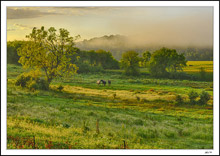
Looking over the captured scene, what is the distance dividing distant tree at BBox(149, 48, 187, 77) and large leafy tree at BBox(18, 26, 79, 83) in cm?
454

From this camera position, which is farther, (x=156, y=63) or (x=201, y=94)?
(x=156, y=63)

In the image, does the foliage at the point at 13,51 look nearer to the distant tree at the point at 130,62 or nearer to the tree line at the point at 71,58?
the tree line at the point at 71,58

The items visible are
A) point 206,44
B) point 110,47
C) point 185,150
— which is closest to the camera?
point 185,150

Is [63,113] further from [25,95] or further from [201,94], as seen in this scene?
[201,94]

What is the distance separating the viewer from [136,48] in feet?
42.0

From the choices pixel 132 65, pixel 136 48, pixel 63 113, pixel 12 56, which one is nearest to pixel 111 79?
pixel 132 65

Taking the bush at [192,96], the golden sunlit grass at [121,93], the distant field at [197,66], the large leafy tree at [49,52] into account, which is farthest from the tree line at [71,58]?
the bush at [192,96]

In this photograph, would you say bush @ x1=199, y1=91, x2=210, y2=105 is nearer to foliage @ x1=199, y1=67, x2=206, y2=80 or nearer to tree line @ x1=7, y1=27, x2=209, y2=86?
foliage @ x1=199, y1=67, x2=206, y2=80

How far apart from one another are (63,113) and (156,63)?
5.96m

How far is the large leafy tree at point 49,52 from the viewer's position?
1257 cm

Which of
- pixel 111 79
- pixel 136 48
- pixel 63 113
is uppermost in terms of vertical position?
pixel 136 48

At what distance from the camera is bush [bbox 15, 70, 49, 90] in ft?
41.4

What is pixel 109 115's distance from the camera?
11.9m

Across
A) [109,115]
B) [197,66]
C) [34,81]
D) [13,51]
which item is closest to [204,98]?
[197,66]
